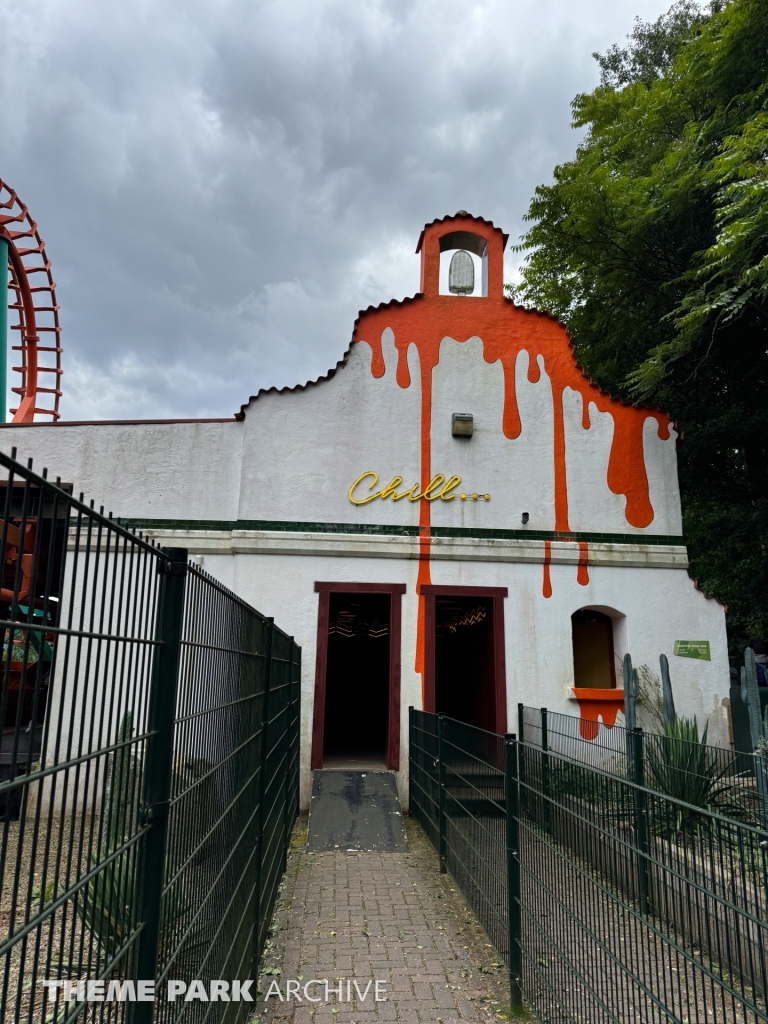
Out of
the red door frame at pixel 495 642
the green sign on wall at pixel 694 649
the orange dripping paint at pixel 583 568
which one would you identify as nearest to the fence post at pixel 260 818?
the red door frame at pixel 495 642

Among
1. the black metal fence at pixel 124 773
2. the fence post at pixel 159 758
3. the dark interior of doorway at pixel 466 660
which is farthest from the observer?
the dark interior of doorway at pixel 466 660

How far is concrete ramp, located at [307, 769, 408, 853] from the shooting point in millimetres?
7848

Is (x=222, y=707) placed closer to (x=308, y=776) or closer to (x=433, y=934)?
(x=433, y=934)

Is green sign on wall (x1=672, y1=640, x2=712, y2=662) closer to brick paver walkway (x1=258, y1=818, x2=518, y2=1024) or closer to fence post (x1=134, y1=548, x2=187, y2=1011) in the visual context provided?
brick paver walkway (x1=258, y1=818, x2=518, y2=1024)

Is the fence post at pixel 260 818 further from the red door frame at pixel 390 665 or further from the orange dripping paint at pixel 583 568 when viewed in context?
the orange dripping paint at pixel 583 568

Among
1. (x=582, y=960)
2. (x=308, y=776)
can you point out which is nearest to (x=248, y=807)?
(x=582, y=960)

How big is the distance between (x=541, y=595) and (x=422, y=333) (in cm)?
462

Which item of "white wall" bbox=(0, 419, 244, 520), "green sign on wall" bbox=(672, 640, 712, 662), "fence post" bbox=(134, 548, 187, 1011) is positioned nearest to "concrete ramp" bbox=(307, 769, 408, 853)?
"white wall" bbox=(0, 419, 244, 520)

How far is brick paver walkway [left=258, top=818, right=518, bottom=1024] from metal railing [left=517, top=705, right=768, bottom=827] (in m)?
1.65

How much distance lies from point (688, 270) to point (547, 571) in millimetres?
6249

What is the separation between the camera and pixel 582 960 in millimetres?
3377

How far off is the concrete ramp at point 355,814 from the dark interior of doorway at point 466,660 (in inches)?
87.6

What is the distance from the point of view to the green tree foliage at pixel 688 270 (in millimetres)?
12203

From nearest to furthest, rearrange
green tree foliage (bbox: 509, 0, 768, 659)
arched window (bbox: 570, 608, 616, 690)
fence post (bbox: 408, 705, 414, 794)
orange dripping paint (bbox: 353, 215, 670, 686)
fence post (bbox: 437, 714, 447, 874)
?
1. fence post (bbox: 437, 714, 447, 874)
2. fence post (bbox: 408, 705, 414, 794)
3. orange dripping paint (bbox: 353, 215, 670, 686)
4. arched window (bbox: 570, 608, 616, 690)
5. green tree foliage (bbox: 509, 0, 768, 659)
